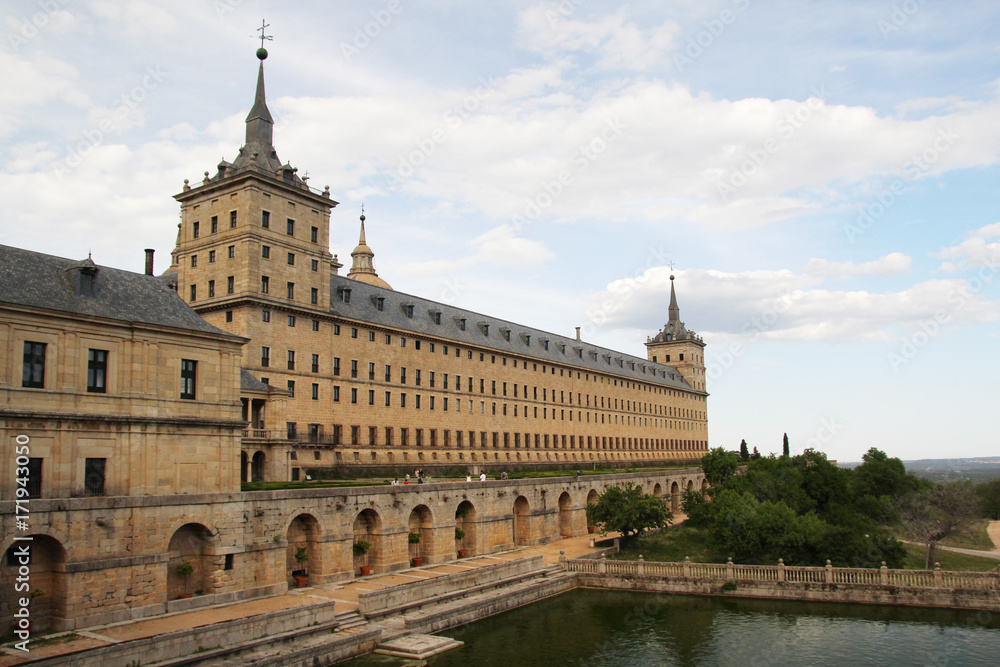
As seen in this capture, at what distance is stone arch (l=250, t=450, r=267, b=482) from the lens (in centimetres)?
4828

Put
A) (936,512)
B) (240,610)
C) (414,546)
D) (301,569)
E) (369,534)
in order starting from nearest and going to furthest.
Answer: (240,610) < (301,569) < (369,534) < (414,546) < (936,512)

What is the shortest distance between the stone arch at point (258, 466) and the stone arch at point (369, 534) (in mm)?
11436

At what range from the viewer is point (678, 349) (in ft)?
455

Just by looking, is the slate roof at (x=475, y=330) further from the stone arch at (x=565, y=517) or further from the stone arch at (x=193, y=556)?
the stone arch at (x=193, y=556)

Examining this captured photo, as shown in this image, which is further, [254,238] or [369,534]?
[254,238]

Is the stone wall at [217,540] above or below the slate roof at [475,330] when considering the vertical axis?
below

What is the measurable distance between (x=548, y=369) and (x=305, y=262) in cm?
4012

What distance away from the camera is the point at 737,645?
32.6 m

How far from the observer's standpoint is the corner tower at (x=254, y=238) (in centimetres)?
5150

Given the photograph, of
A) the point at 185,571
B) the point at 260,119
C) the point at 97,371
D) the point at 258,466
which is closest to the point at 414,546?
the point at 258,466

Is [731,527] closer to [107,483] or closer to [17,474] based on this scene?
[107,483]

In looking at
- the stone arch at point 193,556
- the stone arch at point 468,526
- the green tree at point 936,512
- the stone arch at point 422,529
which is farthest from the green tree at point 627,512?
the stone arch at point 193,556

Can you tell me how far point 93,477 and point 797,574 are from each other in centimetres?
3544

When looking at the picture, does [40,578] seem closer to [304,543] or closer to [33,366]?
[33,366]
